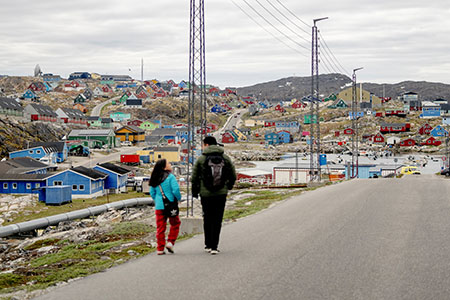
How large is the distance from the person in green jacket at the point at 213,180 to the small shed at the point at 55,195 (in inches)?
1449

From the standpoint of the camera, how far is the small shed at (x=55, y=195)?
43.2m

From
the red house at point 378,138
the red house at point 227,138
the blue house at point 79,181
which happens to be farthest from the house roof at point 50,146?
the red house at point 378,138

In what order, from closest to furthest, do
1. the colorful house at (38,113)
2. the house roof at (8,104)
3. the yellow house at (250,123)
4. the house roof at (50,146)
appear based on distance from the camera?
the house roof at (50,146)
the house roof at (8,104)
the colorful house at (38,113)
the yellow house at (250,123)

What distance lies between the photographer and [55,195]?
1708 inches

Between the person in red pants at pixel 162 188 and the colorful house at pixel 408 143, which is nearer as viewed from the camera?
the person in red pants at pixel 162 188

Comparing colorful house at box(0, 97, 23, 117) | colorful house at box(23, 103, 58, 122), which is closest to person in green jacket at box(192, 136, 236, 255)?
colorful house at box(0, 97, 23, 117)

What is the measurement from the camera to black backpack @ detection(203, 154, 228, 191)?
912 cm

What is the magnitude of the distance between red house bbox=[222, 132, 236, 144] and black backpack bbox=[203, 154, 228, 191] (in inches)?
5392

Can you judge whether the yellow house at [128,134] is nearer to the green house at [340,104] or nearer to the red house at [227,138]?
the red house at [227,138]

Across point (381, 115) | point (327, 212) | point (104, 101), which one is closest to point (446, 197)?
point (327, 212)

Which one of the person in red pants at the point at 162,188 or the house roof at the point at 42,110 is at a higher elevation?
the house roof at the point at 42,110

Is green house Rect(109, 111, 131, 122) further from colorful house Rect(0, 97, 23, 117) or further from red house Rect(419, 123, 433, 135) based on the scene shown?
red house Rect(419, 123, 433, 135)

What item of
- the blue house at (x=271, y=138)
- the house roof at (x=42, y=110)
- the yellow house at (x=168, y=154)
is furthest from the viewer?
the blue house at (x=271, y=138)

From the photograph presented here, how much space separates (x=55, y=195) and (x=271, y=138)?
114m
